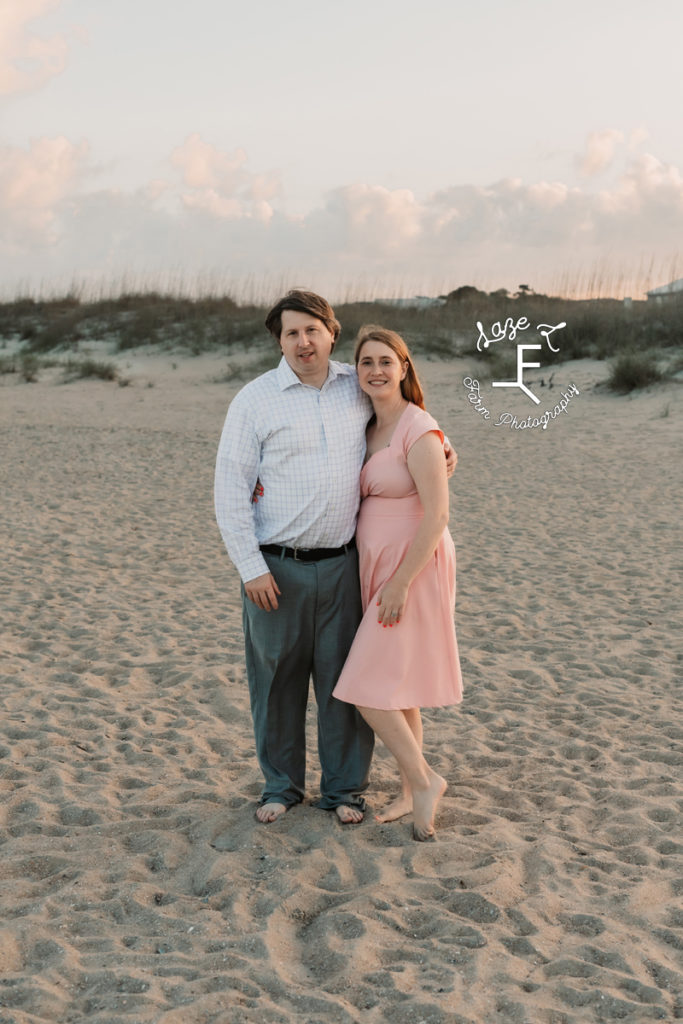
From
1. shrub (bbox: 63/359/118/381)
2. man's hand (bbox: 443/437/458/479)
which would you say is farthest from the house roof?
man's hand (bbox: 443/437/458/479)

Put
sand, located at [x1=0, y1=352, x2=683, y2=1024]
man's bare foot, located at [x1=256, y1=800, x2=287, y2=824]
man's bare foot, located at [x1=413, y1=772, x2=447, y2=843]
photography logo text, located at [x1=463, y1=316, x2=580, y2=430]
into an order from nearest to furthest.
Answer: sand, located at [x1=0, y1=352, x2=683, y2=1024] < man's bare foot, located at [x1=413, y1=772, x2=447, y2=843] < man's bare foot, located at [x1=256, y1=800, x2=287, y2=824] < photography logo text, located at [x1=463, y1=316, x2=580, y2=430]

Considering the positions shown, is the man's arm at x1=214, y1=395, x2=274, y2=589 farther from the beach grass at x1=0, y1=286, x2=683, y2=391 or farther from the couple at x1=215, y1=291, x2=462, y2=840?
the beach grass at x1=0, y1=286, x2=683, y2=391

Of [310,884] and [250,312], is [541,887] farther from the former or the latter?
[250,312]

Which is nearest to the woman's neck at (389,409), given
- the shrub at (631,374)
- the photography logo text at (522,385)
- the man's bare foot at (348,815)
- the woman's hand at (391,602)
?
the woman's hand at (391,602)

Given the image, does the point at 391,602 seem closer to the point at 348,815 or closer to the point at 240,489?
the point at 240,489

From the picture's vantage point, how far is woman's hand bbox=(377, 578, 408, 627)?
134 inches

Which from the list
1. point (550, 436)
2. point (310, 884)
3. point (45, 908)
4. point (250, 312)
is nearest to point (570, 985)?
point (310, 884)

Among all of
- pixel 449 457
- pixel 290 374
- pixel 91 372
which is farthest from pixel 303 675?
pixel 91 372

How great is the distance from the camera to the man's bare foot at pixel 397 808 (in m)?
3.81

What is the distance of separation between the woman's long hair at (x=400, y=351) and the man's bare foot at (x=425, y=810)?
4.56 feet

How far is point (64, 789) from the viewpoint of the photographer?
13.5 ft

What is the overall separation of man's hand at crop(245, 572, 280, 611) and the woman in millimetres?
326

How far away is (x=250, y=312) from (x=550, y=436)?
Answer: 13.0 m

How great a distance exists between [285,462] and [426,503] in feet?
1.61
